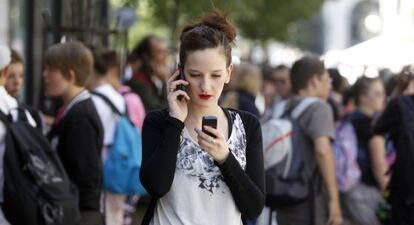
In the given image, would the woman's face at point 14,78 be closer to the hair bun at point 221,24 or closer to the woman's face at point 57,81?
the woman's face at point 57,81

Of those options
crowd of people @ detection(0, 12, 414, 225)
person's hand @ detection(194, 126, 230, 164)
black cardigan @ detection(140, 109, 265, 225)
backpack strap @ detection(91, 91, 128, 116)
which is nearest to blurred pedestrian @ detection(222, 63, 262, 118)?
crowd of people @ detection(0, 12, 414, 225)

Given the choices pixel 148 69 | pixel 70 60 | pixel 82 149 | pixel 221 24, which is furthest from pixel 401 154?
pixel 148 69

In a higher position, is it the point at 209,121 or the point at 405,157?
the point at 209,121

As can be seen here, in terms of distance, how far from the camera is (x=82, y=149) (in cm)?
636

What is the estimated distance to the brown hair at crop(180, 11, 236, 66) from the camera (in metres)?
4.38

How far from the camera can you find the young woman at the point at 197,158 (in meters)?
4.27

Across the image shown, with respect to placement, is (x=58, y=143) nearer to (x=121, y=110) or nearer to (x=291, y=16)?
(x=121, y=110)

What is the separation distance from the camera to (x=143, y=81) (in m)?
10.5

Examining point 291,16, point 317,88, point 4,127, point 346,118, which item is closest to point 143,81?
point 346,118

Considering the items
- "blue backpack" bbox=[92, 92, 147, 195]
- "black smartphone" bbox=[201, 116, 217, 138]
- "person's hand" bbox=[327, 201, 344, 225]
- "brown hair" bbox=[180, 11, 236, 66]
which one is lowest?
"person's hand" bbox=[327, 201, 344, 225]

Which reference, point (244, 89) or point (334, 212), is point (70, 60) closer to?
point (334, 212)

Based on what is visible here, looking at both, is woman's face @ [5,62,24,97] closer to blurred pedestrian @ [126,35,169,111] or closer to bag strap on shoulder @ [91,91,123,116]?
bag strap on shoulder @ [91,91,123,116]

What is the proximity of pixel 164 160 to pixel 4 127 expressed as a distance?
5.30 ft

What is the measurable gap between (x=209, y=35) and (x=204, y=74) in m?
0.19
